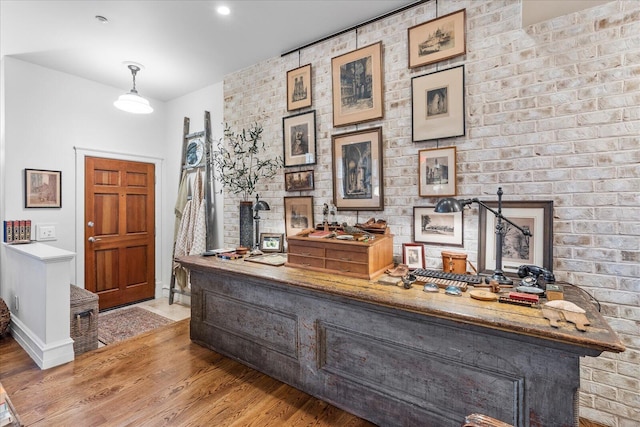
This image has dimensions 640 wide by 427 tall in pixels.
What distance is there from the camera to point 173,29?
2.76 metres

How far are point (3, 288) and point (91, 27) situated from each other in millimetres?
2950

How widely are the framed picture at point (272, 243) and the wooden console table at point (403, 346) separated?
1.86ft

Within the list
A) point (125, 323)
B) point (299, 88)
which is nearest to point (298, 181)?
point (299, 88)

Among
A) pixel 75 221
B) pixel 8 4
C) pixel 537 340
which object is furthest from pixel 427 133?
pixel 75 221

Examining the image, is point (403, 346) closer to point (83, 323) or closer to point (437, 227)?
point (437, 227)

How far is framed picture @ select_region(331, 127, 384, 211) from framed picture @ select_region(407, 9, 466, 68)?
61 centimetres

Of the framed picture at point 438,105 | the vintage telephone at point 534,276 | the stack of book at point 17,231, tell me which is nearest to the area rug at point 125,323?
the stack of book at point 17,231

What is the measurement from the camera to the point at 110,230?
13.8 ft

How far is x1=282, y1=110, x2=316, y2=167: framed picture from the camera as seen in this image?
9.72ft

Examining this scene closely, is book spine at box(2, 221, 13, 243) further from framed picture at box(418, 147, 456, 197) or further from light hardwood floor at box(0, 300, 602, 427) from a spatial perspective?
framed picture at box(418, 147, 456, 197)

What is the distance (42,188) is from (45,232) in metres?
0.50

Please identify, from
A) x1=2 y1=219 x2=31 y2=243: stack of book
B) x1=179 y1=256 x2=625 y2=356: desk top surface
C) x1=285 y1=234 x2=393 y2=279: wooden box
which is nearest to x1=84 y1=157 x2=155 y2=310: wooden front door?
x1=2 y1=219 x2=31 y2=243: stack of book

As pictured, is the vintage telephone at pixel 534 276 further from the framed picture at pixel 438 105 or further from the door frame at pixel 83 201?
the door frame at pixel 83 201

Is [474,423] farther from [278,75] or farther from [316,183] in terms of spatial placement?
[278,75]
